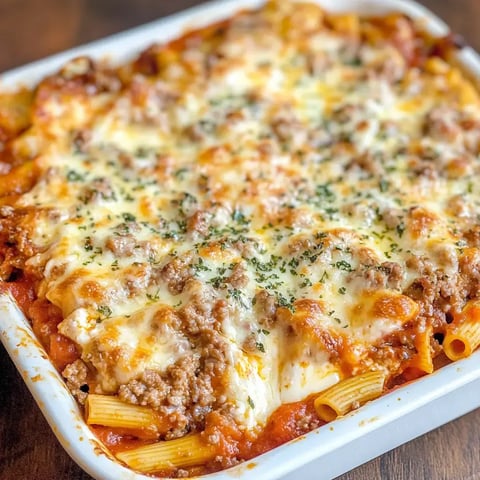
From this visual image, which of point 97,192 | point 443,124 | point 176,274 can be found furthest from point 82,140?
point 443,124

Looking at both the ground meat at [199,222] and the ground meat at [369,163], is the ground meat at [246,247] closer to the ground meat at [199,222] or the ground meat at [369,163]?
the ground meat at [199,222]

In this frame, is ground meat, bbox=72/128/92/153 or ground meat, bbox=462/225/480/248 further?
ground meat, bbox=72/128/92/153

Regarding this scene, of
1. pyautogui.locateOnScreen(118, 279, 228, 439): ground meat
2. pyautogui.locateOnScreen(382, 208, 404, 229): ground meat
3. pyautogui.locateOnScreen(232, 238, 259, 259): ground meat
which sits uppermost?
pyautogui.locateOnScreen(382, 208, 404, 229): ground meat

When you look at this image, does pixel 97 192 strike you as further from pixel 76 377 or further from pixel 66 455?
pixel 66 455

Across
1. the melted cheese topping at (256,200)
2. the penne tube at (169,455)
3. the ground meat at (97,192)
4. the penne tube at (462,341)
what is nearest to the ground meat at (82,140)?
the melted cheese topping at (256,200)

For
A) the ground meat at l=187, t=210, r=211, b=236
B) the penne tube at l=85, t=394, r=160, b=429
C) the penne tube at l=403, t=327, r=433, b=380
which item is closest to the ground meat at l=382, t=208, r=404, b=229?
the penne tube at l=403, t=327, r=433, b=380

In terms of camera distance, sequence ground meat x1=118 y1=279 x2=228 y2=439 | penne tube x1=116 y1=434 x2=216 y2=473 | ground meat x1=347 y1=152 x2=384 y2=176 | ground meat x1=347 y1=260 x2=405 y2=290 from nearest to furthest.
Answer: penne tube x1=116 y1=434 x2=216 y2=473 < ground meat x1=118 y1=279 x2=228 y2=439 < ground meat x1=347 y1=260 x2=405 y2=290 < ground meat x1=347 y1=152 x2=384 y2=176

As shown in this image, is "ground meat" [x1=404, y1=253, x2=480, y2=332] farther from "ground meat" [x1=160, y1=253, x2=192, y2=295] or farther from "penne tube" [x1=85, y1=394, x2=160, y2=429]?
"penne tube" [x1=85, y1=394, x2=160, y2=429]

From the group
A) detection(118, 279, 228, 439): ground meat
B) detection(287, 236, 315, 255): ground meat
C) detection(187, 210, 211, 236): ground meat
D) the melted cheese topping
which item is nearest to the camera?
detection(118, 279, 228, 439): ground meat

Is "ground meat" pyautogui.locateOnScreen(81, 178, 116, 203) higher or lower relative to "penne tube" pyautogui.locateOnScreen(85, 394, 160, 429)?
higher
